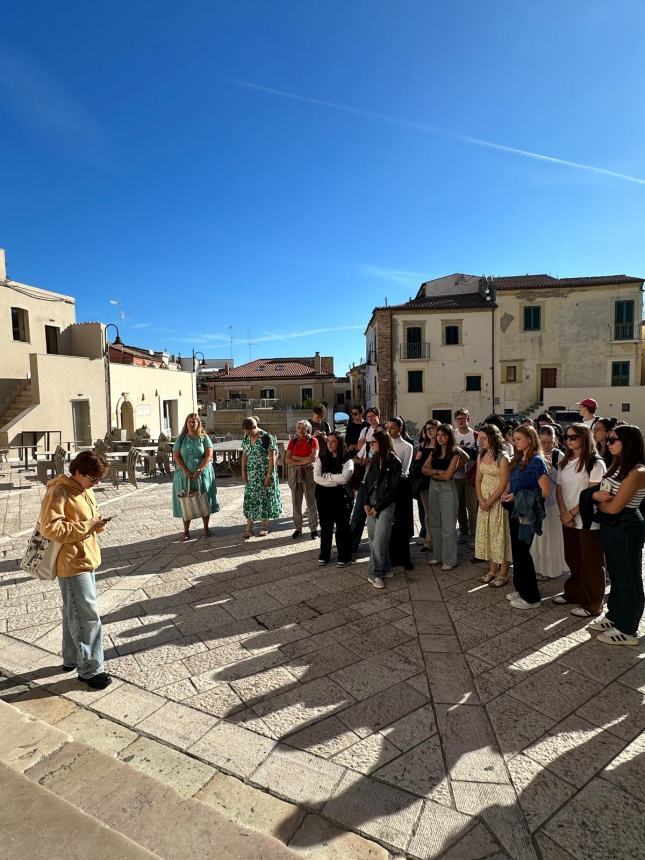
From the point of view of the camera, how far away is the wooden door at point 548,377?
2923 cm

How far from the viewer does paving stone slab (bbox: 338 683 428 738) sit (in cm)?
282

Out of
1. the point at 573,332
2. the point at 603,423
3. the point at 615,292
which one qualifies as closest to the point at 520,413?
the point at 573,332

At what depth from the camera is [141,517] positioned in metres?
8.27

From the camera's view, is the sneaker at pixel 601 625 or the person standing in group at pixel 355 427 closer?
the sneaker at pixel 601 625

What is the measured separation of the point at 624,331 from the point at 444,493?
28.9m

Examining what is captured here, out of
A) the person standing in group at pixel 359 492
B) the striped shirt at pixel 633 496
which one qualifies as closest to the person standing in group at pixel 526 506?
the striped shirt at pixel 633 496

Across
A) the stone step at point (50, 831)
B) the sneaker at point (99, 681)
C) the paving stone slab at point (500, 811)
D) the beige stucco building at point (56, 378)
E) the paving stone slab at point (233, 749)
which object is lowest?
the paving stone slab at point (500, 811)

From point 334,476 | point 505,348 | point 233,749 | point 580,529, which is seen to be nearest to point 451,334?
point 505,348

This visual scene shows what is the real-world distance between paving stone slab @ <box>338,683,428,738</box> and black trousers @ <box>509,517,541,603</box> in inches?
67.5

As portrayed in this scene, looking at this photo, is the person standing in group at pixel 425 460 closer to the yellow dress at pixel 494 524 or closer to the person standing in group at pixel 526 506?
the yellow dress at pixel 494 524

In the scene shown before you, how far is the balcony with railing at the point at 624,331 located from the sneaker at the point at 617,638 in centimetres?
2957

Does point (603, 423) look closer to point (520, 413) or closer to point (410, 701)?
point (410, 701)

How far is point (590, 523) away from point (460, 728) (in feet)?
6.66

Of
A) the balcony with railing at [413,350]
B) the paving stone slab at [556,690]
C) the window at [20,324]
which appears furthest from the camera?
the balcony with railing at [413,350]
